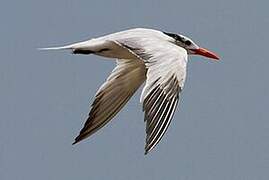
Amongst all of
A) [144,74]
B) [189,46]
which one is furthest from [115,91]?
[189,46]

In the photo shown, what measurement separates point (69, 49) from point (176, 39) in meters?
1.70

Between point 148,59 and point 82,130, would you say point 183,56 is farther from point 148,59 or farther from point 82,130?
point 82,130

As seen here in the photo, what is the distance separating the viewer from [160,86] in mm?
13078

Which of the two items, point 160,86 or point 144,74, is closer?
point 160,86

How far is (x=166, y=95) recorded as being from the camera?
1305 centimetres

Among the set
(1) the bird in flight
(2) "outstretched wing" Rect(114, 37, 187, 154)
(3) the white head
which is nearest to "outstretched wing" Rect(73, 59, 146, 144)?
(1) the bird in flight

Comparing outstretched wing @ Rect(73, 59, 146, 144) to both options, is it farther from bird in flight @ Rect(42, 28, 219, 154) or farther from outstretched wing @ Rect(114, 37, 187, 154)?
outstretched wing @ Rect(114, 37, 187, 154)

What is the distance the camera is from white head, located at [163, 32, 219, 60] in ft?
53.2

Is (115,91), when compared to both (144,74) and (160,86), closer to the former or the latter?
(144,74)

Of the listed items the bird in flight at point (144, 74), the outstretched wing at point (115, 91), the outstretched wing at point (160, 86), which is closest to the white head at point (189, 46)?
the bird in flight at point (144, 74)

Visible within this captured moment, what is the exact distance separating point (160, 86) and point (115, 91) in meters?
3.14

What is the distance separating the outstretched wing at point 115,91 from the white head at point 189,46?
59 cm

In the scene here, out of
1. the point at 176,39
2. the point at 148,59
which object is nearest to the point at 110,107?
the point at 176,39

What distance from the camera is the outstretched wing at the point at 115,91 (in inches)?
622
